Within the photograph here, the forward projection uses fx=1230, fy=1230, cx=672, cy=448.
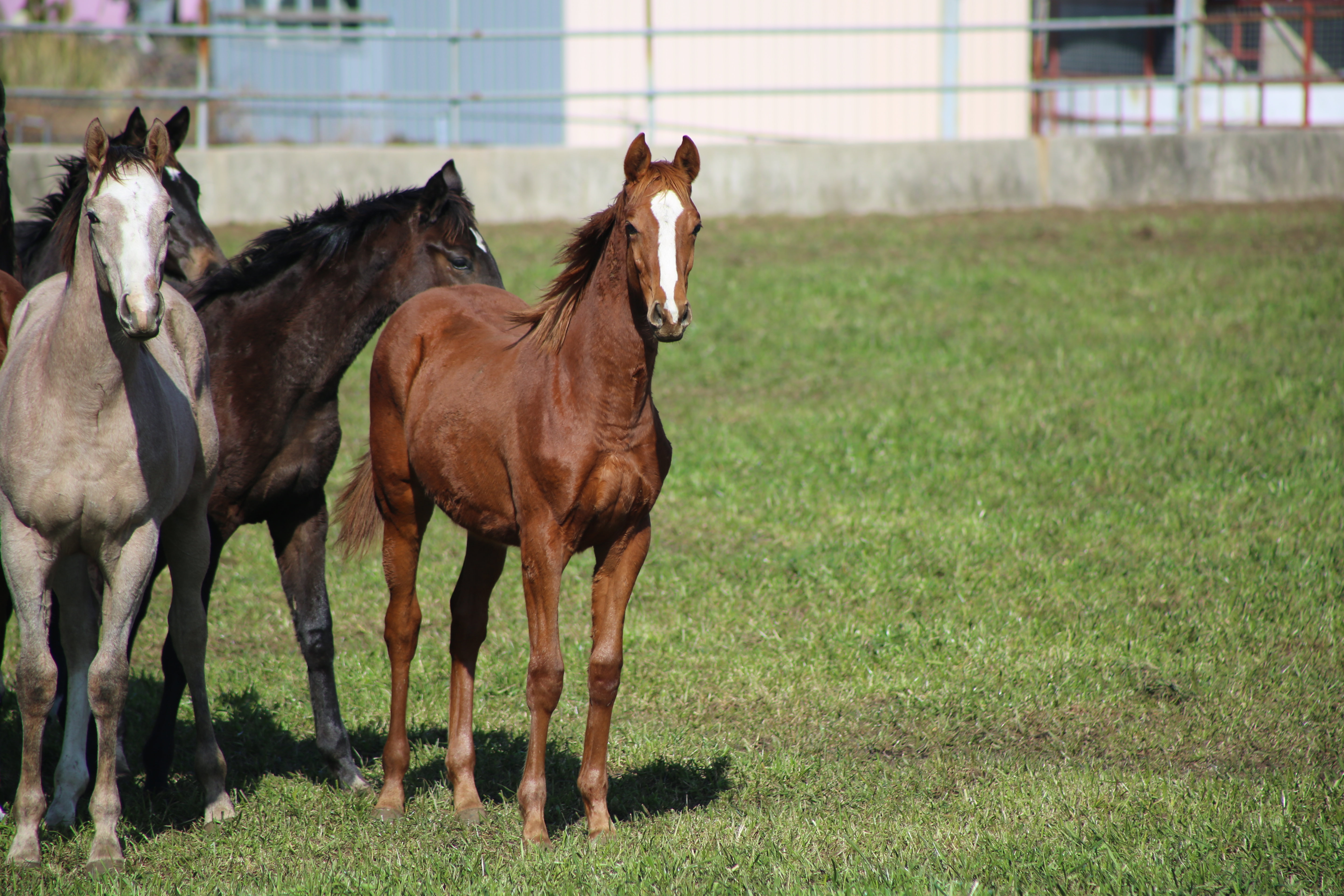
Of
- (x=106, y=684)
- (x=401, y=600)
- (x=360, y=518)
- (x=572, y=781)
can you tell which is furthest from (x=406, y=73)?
(x=106, y=684)

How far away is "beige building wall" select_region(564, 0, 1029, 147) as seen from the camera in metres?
19.7

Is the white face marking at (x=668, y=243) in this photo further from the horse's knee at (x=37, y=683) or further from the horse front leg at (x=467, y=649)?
the horse's knee at (x=37, y=683)

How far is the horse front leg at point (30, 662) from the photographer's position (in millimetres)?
3994

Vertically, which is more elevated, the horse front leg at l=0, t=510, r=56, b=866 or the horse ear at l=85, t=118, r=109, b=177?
the horse ear at l=85, t=118, r=109, b=177

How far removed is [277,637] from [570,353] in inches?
136

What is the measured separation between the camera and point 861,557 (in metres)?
7.43

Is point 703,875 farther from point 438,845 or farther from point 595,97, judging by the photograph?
point 595,97

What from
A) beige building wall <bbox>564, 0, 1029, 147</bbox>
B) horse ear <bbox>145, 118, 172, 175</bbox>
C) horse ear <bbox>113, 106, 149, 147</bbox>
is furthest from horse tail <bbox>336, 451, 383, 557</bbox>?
beige building wall <bbox>564, 0, 1029, 147</bbox>

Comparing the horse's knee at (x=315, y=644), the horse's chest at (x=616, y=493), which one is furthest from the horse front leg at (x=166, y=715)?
the horse's chest at (x=616, y=493)

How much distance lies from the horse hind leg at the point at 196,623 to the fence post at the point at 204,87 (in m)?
10.1

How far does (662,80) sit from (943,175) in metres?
6.81

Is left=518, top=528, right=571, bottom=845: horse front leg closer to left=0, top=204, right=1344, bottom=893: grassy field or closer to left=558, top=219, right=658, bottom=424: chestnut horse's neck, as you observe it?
left=0, top=204, right=1344, bottom=893: grassy field

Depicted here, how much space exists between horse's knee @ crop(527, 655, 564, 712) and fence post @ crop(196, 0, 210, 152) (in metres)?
11.1

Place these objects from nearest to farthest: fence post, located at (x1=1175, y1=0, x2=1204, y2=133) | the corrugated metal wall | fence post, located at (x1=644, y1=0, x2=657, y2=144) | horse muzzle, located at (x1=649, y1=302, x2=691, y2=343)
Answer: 1. horse muzzle, located at (x1=649, y1=302, x2=691, y2=343)
2. fence post, located at (x1=644, y1=0, x2=657, y2=144)
3. fence post, located at (x1=1175, y1=0, x2=1204, y2=133)
4. the corrugated metal wall
